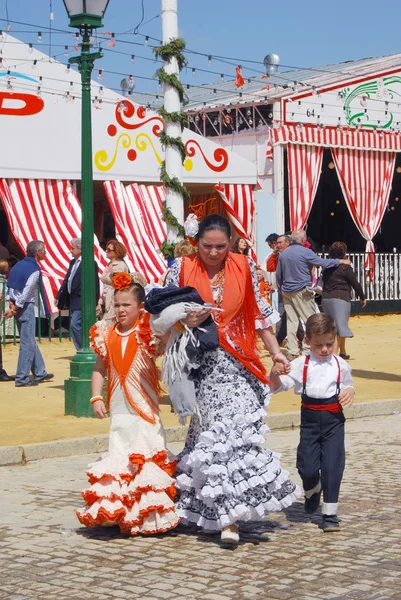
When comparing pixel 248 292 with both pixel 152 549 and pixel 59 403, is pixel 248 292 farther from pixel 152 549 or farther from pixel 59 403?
pixel 59 403

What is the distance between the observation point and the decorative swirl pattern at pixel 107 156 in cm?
2094

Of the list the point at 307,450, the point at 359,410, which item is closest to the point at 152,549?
the point at 307,450

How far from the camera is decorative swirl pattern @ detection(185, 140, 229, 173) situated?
22.2 m

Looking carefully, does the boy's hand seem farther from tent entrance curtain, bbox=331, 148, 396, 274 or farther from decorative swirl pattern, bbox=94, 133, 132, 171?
tent entrance curtain, bbox=331, 148, 396, 274

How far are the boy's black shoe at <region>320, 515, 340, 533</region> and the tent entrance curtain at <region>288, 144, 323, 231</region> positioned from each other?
17.7 meters

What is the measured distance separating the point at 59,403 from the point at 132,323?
565 cm

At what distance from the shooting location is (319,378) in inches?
257

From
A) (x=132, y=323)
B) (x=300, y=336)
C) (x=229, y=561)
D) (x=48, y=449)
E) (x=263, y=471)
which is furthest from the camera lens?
(x=300, y=336)

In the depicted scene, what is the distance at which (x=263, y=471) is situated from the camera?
6.14 meters

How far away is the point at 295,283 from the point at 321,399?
9036mm

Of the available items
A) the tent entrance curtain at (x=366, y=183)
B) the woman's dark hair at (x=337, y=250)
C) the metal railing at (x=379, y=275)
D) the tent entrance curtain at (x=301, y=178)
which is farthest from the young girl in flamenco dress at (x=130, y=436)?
the metal railing at (x=379, y=275)

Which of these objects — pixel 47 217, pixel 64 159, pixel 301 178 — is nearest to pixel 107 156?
pixel 64 159

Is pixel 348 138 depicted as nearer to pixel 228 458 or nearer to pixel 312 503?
pixel 312 503

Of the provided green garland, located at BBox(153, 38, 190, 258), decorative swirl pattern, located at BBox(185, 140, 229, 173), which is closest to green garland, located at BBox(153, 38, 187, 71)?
green garland, located at BBox(153, 38, 190, 258)
